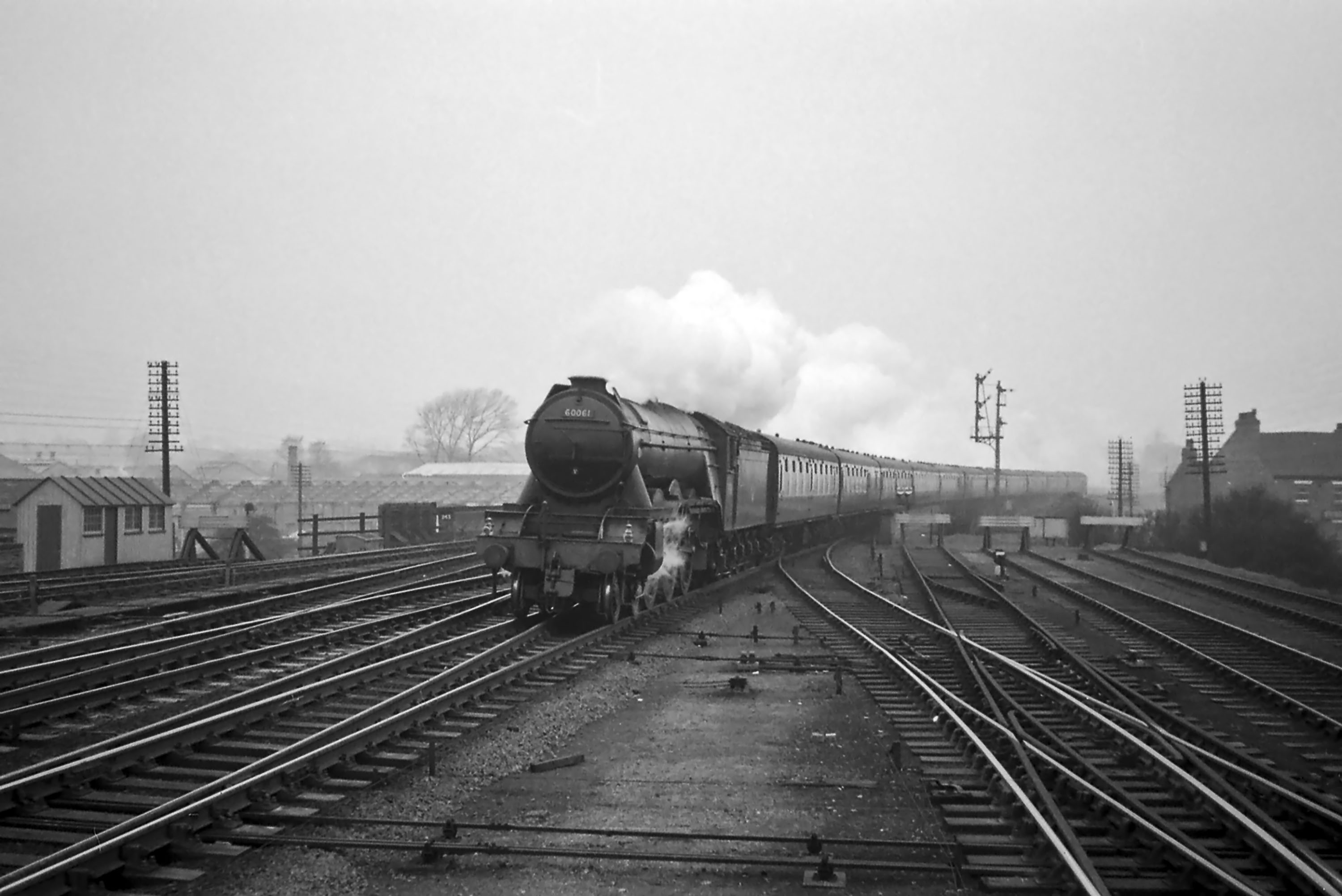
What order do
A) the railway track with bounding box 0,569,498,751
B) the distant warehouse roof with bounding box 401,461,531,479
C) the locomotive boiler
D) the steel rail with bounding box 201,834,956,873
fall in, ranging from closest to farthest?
the steel rail with bounding box 201,834,956,873 → the railway track with bounding box 0,569,498,751 → the locomotive boiler → the distant warehouse roof with bounding box 401,461,531,479

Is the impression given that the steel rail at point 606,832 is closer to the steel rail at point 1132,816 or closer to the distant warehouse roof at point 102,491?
the steel rail at point 1132,816

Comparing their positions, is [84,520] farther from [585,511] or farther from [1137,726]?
[1137,726]

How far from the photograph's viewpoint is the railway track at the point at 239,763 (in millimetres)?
5152

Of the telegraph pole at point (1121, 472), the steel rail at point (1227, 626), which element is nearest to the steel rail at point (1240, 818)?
the steel rail at point (1227, 626)

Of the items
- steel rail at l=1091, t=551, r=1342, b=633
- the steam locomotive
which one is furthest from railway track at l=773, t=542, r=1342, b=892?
steel rail at l=1091, t=551, r=1342, b=633

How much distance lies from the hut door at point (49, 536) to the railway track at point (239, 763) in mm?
17104

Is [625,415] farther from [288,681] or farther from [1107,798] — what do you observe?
[1107,798]

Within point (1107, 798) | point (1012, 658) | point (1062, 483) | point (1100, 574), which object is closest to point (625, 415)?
point (1012, 658)

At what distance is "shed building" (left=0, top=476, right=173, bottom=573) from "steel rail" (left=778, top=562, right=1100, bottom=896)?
20.7 meters

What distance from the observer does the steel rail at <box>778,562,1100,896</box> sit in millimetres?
4809

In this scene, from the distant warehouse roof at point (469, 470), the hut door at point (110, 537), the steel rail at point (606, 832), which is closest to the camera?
the steel rail at point (606, 832)

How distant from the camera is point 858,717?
8828 millimetres

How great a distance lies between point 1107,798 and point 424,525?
29971mm

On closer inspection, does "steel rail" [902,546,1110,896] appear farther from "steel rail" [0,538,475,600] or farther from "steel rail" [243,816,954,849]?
"steel rail" [0,538,475,600]
